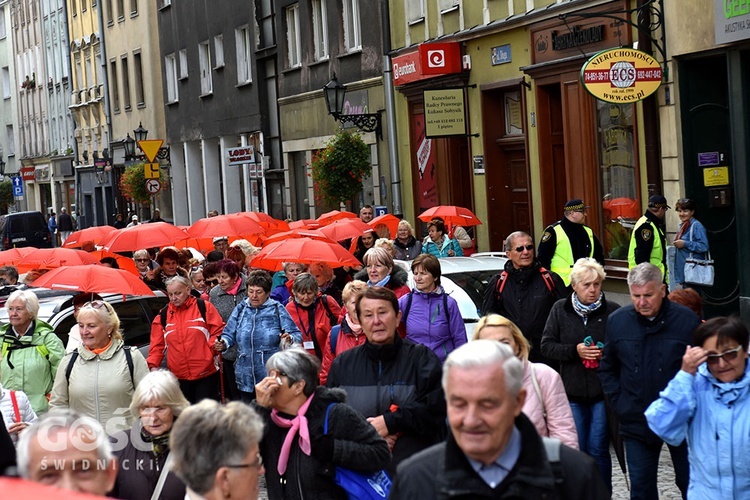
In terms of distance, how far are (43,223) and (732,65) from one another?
3406 centimetres

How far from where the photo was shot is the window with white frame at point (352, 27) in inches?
1155

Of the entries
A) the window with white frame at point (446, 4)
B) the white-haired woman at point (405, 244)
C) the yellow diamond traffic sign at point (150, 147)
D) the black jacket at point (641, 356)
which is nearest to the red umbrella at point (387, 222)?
the white-haired woman at point (405, 244)

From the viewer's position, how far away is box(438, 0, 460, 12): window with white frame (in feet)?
79.1

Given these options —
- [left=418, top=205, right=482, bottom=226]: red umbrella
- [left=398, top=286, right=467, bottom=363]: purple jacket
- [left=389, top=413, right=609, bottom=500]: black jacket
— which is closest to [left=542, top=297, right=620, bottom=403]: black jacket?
[left=398, top=286, right=467, bottom=363]: purple jacket

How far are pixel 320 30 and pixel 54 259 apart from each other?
52.3ft

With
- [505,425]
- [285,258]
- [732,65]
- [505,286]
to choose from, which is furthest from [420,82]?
[505,425]

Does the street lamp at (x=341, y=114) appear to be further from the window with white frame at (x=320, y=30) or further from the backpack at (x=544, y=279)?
the backpack at (x=544, y=279)

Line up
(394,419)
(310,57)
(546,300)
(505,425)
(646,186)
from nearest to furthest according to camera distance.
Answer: (505,425) < (394,419) < (546,300) < (646,186) < (310,57)

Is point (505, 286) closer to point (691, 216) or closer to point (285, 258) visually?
point (285, 258)

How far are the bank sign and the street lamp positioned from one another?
1068 centimetres

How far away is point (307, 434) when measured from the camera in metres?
6.36

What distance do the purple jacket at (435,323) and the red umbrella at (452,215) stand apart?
964 centimetres

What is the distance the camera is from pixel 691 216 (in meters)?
16.6

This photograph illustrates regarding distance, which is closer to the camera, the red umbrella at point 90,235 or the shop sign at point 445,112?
the red umbrella at point 90,235
